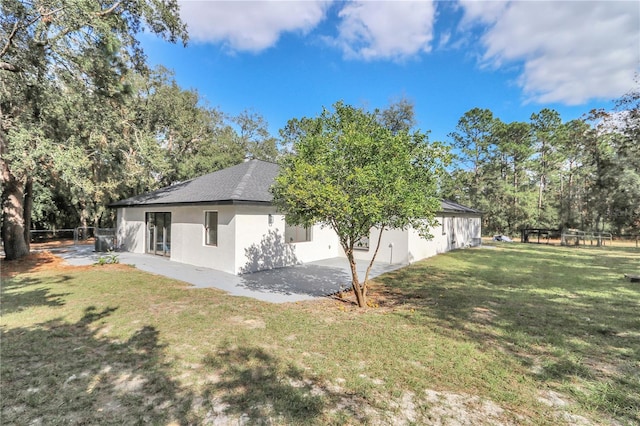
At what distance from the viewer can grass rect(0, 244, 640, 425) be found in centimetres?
294

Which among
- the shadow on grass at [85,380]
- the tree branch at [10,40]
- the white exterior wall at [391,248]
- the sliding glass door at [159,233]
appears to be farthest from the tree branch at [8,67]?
the white exterior wall at [391,248]

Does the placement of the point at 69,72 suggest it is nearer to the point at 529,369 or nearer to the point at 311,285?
the point at 311,285

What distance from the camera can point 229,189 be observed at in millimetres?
10930

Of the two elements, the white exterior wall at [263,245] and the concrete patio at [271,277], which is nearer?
the concrete patio at [271,277]

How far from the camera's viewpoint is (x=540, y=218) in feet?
96.0

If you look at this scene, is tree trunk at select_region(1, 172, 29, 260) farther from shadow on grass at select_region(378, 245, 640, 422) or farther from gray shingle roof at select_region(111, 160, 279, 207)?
shadow on grass at select_region(378, 245, 640, 422)

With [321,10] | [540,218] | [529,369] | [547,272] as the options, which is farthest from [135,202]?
[540,218]

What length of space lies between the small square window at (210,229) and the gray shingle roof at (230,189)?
75 centimetres

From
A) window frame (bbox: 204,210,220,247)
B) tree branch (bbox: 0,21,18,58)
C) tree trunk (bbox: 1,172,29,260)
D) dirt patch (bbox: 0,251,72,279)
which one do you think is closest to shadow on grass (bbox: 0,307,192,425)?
window frame (bbox: 204,210,220,247)

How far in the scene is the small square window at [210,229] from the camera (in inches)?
435

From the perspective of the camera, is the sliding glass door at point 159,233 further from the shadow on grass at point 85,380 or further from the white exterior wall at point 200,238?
the shadow on grass at point 85,380

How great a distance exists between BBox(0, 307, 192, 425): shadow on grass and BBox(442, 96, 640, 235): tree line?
25.9 metres

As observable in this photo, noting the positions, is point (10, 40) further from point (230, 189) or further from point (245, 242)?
point (245, 242)

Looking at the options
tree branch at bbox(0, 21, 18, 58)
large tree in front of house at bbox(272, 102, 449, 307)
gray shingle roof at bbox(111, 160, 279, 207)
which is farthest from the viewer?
gray shingle roof at bbox(111, 160, 279, 207)
